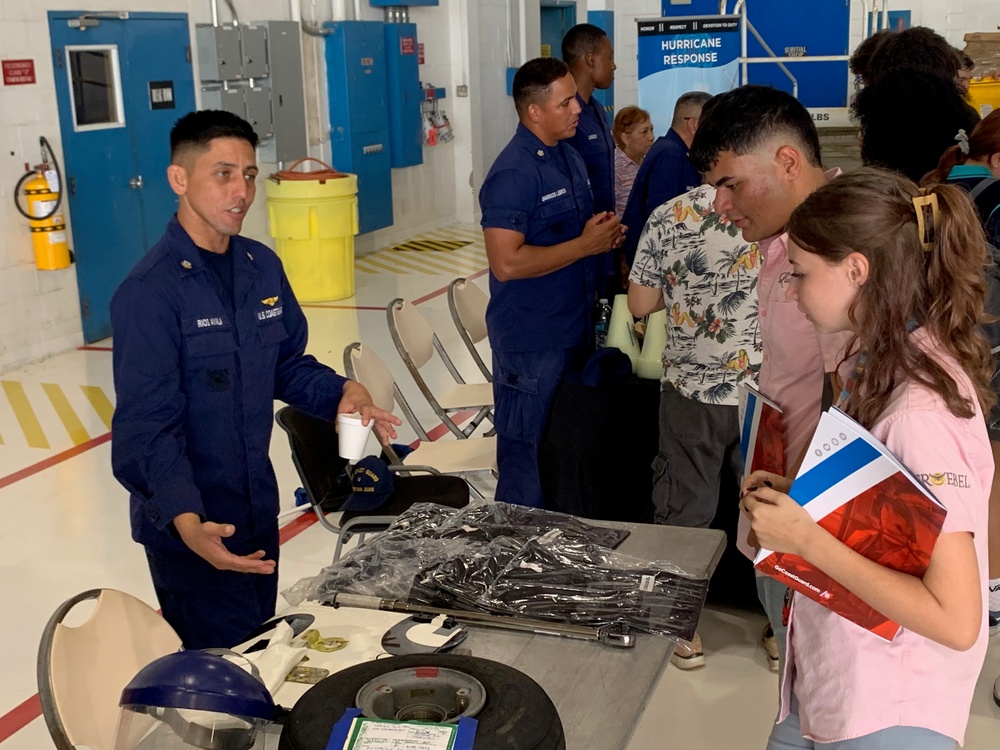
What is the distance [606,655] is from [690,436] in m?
1.66

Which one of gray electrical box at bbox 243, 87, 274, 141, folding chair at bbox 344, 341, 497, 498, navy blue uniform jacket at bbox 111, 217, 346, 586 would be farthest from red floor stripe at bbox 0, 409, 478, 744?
gray electrical box at bbox 243, 87, 274, 141

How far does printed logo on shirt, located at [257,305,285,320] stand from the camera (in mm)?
2636

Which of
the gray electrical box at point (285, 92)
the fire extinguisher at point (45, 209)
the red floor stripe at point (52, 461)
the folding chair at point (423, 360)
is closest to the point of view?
the folding chair at point (423, 360)

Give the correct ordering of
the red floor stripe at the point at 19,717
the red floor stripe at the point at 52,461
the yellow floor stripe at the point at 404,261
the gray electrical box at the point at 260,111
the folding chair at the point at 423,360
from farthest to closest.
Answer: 1. the yellow floor stripe at the point at 404,261
2. the gray electrical box at the point at 260,111
3. the red floor stripe at the point at 52,461
4. the folding chair at the point at 423,360
5. the red floor stripe at the point at 19,717

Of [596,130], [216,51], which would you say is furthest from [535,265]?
[216,51]

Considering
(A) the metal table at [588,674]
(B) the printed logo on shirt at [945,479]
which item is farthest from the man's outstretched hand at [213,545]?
(B) the printed logo on shirt at [945,479]

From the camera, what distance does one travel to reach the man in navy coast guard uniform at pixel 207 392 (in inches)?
94.6

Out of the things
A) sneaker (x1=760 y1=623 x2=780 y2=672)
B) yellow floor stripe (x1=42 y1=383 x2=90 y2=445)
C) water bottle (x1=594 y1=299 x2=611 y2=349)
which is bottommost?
sneaker (x1=760 y1=623 x2=780 y2=672)

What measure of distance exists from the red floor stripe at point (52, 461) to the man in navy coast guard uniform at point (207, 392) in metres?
2.98

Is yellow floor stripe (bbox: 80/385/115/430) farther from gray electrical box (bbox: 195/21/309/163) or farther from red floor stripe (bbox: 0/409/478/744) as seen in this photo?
gray electrical box (bbox: 195/21/309/163)

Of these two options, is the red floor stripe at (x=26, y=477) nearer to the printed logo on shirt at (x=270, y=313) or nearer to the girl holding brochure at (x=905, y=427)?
the printed logo on shirt at (x=270, y=313)

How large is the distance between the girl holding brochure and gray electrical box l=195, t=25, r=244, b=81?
25.1 ft

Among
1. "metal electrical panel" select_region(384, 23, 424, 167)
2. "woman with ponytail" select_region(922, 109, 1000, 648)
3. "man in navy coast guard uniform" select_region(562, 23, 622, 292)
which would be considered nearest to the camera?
"woman with ponytail" select_region(922, 109, 1000, 648)

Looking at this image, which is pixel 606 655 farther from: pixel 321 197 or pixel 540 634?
pixel 321 197
